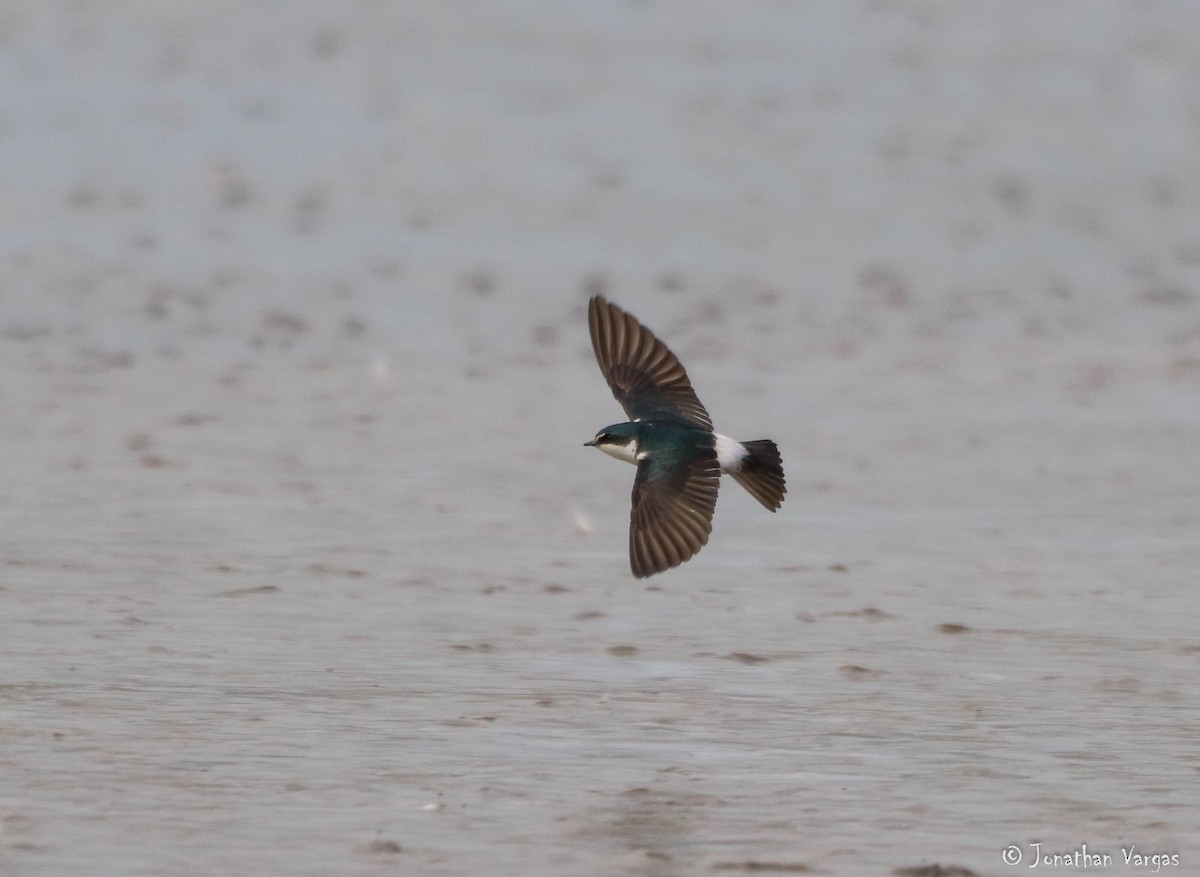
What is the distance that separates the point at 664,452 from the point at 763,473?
0.24 meters

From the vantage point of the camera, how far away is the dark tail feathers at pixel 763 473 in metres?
6.25

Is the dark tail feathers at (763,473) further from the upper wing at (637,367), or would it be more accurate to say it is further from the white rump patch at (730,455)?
the upper wing at (637,367)

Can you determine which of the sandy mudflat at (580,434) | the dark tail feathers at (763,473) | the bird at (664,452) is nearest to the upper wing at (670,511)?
the bird at (664,452)

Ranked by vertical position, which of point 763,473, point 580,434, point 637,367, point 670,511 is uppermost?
point 580,434

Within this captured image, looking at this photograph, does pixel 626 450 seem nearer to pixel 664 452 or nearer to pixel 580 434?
pixel 664 452

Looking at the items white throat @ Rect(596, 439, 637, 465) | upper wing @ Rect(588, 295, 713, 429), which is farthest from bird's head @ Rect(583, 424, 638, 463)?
upper wing @ Rect(588, 295, 713, 429)

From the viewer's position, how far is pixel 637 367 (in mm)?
6883

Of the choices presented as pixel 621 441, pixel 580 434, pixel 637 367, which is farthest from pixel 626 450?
pixel 580 434

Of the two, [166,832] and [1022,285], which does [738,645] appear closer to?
[166,832]

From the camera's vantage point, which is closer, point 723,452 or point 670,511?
point 670,511

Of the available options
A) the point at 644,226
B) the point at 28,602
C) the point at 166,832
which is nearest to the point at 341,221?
the point at 644,226

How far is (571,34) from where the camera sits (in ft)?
54.0

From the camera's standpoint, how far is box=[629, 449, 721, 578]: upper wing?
5.95 meters

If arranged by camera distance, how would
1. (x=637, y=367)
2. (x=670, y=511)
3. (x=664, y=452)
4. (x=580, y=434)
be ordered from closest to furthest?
(x=670, y=511) < (x=664, y=452) < (x=637, y=367) < (x=580, y=434)
